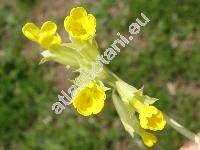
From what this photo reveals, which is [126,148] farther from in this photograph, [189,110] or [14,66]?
[14,66]

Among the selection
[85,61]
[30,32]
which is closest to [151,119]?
[85,61]

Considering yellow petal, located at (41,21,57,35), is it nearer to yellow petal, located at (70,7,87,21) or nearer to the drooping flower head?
yellow petal, located at (70,7,87,21)

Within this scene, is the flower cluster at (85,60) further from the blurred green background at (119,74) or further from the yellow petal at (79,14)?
the blurred green background at (119,74)

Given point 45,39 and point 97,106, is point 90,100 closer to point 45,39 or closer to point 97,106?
point 97,106

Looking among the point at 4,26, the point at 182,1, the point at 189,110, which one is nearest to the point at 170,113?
the point at 189,110

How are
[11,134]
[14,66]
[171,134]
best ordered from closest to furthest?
1. [171,134]
2. [11,134]
3. [14,66]

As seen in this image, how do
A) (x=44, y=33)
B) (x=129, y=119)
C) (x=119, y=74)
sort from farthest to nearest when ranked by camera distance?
(x=119, y=74), (x=129, y=119), (x=44, y=33)

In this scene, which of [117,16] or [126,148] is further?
[117,16]

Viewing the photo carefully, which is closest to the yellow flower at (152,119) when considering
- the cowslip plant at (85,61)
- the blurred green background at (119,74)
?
the cowslip plant at (85,61)
